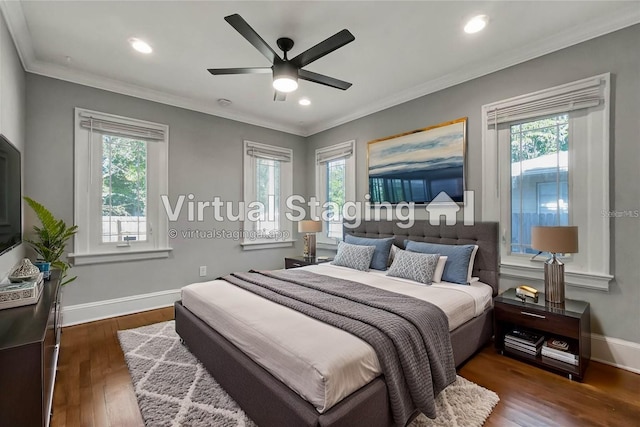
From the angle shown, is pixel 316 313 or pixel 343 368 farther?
pixel 316 313

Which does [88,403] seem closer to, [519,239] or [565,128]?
[519,239]

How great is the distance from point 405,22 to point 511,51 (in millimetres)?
1214

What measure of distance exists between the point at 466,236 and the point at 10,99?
4376 millimetres

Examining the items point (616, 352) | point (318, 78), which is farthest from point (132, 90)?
point (616, 352)

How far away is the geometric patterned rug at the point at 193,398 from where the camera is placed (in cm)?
175

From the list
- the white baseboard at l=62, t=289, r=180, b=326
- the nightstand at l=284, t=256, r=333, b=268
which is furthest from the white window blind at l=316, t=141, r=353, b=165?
the white baseboard at l=62, t=289, r=180, b=326

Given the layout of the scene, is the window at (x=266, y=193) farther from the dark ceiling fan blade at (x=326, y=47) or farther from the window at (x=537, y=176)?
the window at (x=537, y=176)

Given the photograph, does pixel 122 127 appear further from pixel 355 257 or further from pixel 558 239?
pixel 558 239

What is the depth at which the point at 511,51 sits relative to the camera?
2.83 metres

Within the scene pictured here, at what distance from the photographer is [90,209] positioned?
336cm

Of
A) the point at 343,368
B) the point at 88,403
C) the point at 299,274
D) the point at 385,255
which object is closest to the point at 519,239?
the point at 385,255

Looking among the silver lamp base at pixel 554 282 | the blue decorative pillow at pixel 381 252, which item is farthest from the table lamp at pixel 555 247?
the blue decorative pillow at pixel 381 252

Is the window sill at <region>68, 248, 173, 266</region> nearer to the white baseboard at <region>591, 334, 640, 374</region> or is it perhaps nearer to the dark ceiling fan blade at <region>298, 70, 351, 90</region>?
the dark ceiling fan blade at <region>298, 70, 351, 90</region>

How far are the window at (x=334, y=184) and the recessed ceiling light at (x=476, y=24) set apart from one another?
7.22ft
